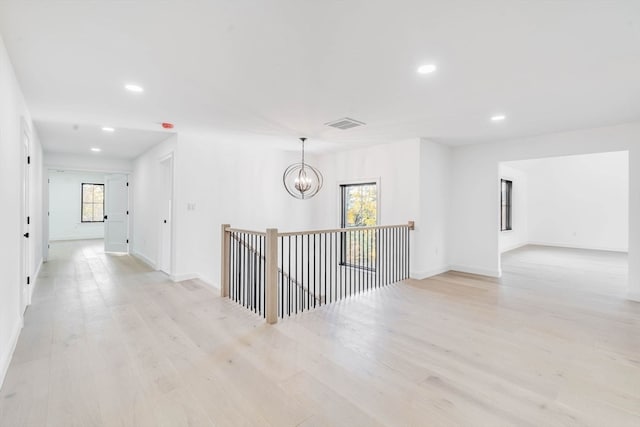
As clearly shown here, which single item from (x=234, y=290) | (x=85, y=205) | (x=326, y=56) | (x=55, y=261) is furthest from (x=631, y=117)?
(x=85, y=205)

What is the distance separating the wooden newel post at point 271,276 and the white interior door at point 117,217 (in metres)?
6.17

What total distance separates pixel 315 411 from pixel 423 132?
4.07 m

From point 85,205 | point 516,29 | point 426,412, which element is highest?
point 516,29

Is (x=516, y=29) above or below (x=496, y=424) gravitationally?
above

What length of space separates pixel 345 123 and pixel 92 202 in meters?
10.8

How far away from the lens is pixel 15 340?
264 centimetres

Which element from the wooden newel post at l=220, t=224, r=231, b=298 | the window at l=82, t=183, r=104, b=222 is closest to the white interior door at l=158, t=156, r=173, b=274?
the wooden newel post at l=220, t=224, r=231, b=298

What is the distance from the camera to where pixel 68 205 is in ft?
33.9

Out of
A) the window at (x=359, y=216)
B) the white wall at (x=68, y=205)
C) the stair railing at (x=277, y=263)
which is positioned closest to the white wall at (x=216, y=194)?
the stair railing at (x=277, y=263)

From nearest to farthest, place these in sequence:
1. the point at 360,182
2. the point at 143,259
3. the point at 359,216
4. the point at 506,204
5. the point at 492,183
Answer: the point at 492,183 < the point at 360,182 < the point at 359,216 < the point at 143,259 < the point at 506,204

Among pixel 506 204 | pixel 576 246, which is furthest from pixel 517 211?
pixel 576 246

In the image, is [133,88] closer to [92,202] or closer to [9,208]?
[9,208]

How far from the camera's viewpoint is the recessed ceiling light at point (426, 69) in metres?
2.43

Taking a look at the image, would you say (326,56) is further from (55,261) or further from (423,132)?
(55,261)
